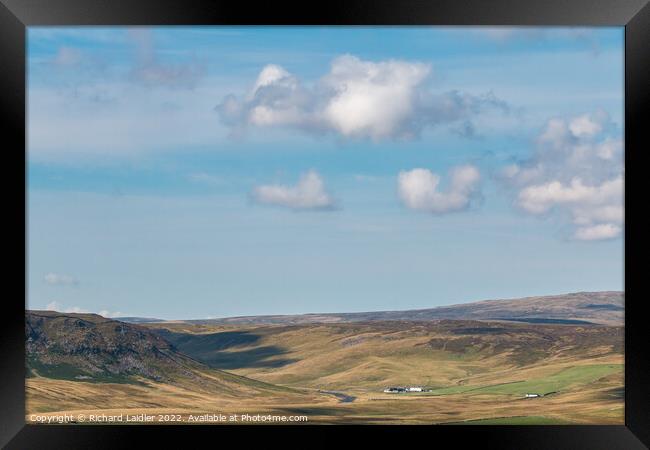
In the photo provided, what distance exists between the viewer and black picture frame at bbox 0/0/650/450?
394 inches

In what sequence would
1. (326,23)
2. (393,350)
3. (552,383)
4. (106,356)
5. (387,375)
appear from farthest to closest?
Result: (393,350) < (387,375) < (552,383) < (106,356) < (326,23)

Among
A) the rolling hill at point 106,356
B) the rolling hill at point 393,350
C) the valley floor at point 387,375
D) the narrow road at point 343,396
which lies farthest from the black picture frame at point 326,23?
the rolling hill at point 393,350

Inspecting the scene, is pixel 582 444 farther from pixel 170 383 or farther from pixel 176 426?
pixel 170 383

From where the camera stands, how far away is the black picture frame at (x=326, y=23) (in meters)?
10.0

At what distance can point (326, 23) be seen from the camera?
10352mm

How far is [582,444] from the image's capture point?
10.0 metres

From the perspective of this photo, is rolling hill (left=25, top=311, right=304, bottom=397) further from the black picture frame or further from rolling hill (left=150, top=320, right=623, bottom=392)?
the black picture frame

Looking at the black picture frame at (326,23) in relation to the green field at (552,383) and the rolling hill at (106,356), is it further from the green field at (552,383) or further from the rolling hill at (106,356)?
the green field at (552,383)

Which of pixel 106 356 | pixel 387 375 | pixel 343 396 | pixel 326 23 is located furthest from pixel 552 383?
pixel 326 23

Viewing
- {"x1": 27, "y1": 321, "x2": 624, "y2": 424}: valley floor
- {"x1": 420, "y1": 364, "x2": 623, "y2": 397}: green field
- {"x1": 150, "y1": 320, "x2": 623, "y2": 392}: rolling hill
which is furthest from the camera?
{"x1": 150, "y1": 320, "x2": 623, "y2": 392}: rolling hill

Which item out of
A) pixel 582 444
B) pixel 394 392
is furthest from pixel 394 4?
pixel 394 392

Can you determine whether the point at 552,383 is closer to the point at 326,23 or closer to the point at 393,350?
the point at 393,350

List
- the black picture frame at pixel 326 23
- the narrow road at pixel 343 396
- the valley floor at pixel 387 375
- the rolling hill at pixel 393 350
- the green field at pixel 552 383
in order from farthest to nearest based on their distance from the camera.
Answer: the rolling hill at pixel 393 350 < the narrow road at pixel 343 396 < the green field at pixel 552 383 < the valley floor at pixel 387 375 < the black picture frame at pixel 326 23

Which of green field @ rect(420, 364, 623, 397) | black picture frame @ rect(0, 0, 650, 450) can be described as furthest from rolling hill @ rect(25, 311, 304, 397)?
black picture frame @ rect(0, 0, 650, 450)
